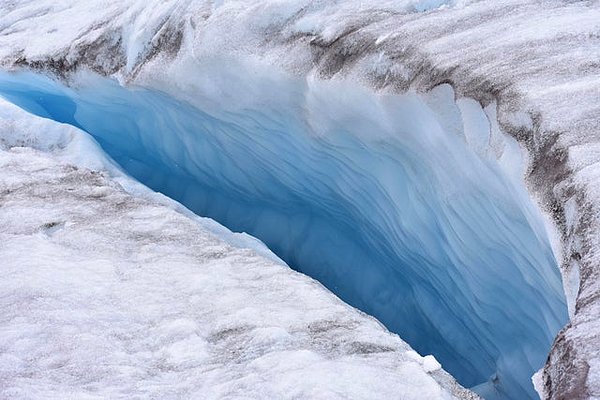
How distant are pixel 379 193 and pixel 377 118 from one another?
0.65m

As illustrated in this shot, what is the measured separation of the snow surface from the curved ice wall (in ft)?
2.39

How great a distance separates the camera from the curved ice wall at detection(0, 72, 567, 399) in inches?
112

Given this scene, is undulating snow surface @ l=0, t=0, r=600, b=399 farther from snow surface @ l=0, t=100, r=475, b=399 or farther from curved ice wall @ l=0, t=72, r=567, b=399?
snow surface @ l=0, t=100, r=475, b=399

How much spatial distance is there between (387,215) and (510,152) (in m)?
1.45

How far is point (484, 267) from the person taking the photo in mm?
3191

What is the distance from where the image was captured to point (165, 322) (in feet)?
6.95

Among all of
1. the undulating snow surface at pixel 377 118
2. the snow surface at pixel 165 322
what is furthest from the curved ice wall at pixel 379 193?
the snow surface at pixel 165 322

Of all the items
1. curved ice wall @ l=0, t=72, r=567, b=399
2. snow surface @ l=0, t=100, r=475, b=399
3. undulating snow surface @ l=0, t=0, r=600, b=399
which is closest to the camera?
snow surface @ l=0, t=100, r=475, b=399

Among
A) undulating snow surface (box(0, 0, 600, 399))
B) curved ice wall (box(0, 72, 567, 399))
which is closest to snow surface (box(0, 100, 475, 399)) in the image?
undulating snow surface (box(0, 0, 600, 399))

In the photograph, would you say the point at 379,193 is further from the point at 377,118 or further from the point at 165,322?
the point at 165,322

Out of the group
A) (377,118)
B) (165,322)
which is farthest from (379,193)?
(165,322)

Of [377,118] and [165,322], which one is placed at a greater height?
[377,118]

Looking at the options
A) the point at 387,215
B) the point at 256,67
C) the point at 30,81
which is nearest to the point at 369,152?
the point at 387,215

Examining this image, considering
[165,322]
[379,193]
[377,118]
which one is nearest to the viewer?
[165,322]
